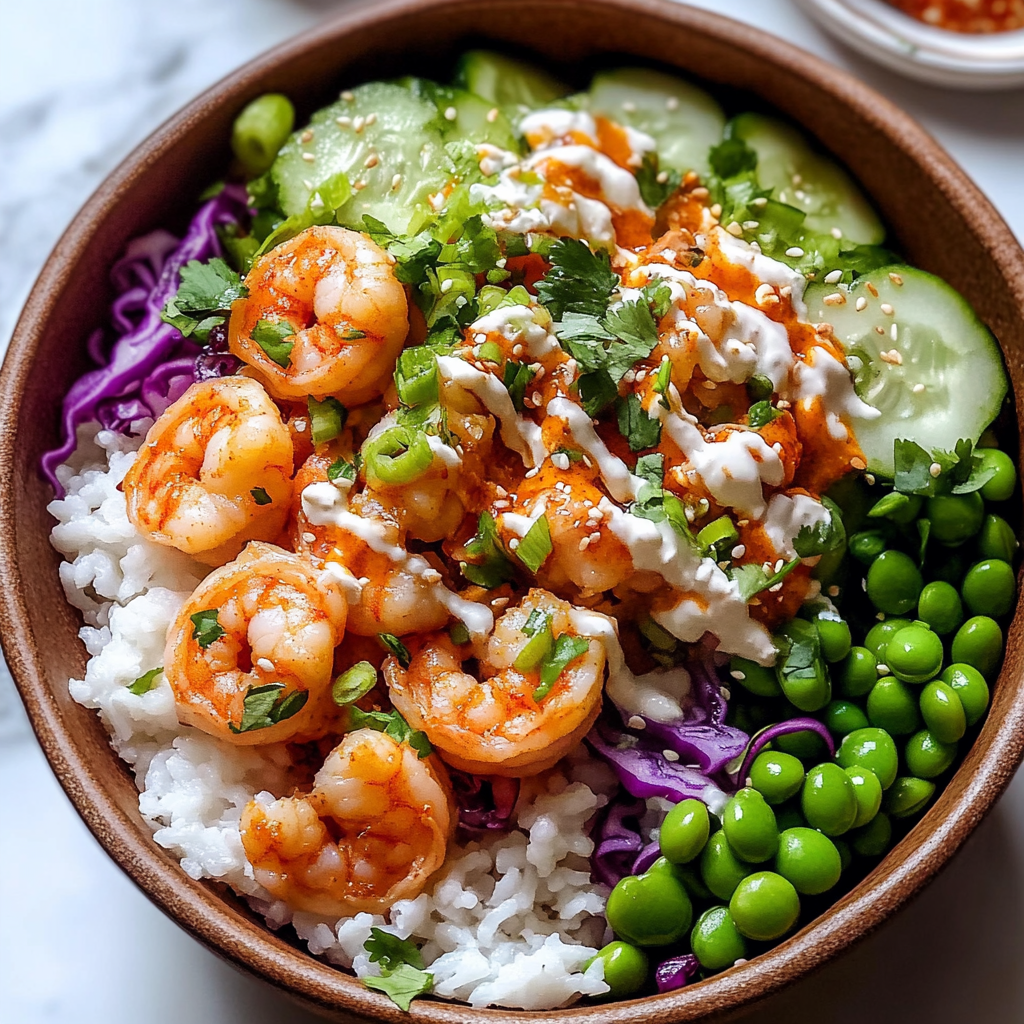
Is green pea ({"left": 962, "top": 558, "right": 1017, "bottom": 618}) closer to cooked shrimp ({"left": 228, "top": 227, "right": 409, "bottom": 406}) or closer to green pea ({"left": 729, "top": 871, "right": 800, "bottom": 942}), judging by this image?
green pea ({"left": 729, "top": 871, "right": 800, "bottom": 942})

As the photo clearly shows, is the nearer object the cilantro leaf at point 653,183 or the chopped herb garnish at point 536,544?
the chopped herb garnish at point 536,544

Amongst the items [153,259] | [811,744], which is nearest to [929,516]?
[811,744]

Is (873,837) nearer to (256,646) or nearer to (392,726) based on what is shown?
(392,726)

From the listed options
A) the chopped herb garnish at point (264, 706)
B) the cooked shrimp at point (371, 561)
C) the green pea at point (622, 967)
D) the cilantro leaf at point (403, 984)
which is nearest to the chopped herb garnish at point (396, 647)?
the cooked shrimp at point (371, 561)

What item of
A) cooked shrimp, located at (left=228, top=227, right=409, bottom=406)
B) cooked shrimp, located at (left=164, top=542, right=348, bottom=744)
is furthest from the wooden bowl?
cooked shrimp, located at (left=228, top=227, right=409, bottom=406)

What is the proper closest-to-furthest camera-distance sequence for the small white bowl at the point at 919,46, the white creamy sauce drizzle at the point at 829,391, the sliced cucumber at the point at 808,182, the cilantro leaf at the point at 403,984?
the cilantro leaf at the point at 403,984, the white creamy sauce drizzle at the point at 829,391, the sliced cucumber at the point at 808,182, the small white bowl at the point at 919,46

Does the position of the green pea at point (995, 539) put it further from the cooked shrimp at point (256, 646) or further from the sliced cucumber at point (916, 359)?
the cooked shrimp at point (256, 646)

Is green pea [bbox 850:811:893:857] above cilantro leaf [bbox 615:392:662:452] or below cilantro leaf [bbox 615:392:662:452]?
below

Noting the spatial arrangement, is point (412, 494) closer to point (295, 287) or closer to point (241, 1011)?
point (295, 287)
